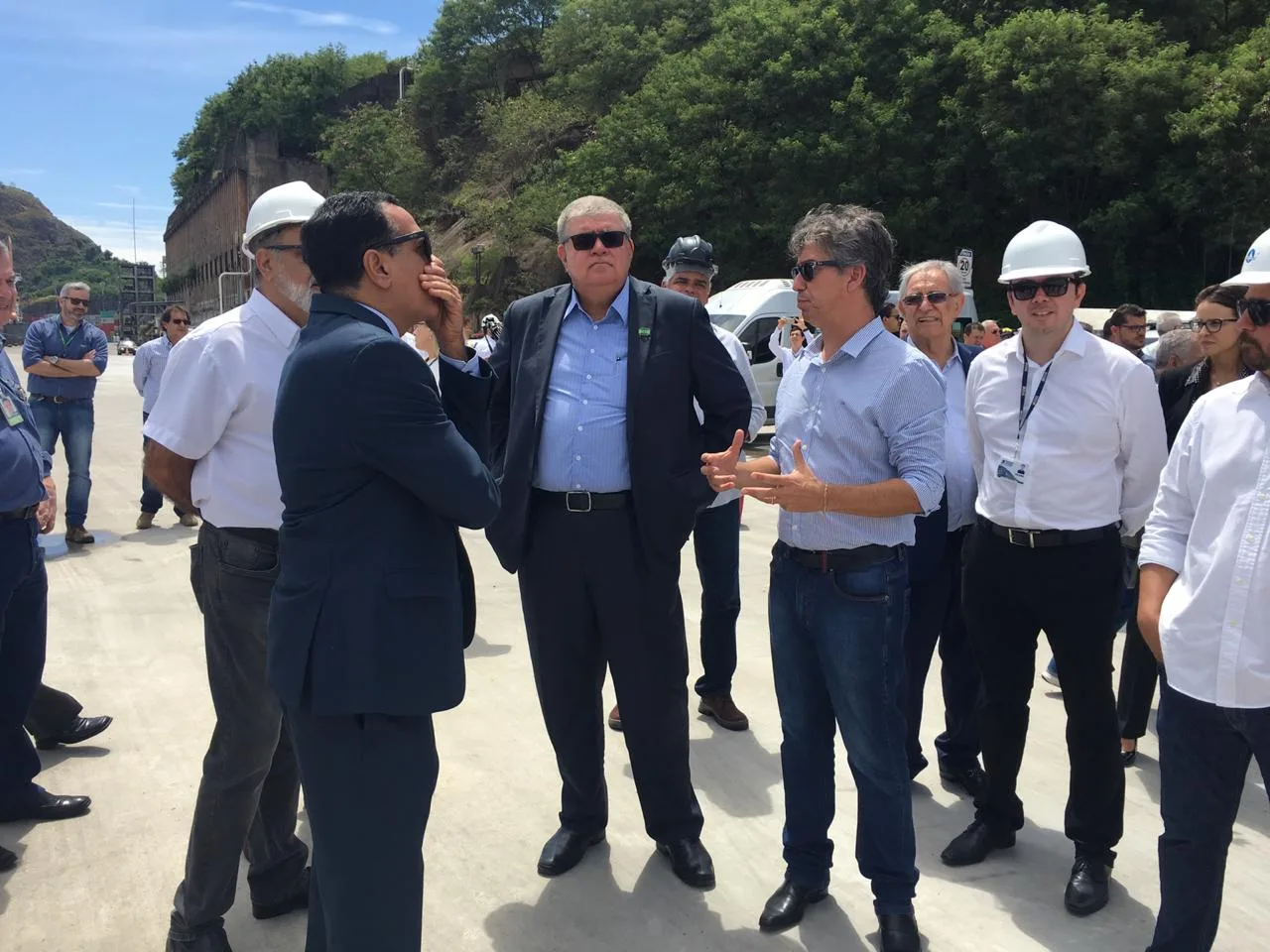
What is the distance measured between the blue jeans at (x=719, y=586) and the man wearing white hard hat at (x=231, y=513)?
7.51 feet

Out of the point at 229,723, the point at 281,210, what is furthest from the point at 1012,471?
the point at 229,723

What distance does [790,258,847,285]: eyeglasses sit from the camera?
2881mm

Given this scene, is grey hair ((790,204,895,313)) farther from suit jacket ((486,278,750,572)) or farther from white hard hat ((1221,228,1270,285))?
white hard hat ((1221,228,1270,285))

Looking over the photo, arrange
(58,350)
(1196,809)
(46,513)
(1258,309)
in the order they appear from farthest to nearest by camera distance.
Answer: (58,350) < (46,513) < (1196,809) < (1258,309)

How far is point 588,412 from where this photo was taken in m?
3.33

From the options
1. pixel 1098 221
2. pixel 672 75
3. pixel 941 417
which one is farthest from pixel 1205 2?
pixel 941 417

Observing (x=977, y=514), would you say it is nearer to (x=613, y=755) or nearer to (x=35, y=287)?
(x=613, y=755)

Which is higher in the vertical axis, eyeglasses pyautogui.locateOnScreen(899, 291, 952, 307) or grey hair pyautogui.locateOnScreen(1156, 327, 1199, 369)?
eyeglasses pyautogui.locateOnScreen(899, 291, 952, 307)

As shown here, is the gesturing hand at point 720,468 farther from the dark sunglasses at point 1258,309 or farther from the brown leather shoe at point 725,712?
the brown leather shoe at point 725,712

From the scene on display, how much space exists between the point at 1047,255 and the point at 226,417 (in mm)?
2601

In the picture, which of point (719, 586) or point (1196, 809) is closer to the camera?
point (1196, 809)

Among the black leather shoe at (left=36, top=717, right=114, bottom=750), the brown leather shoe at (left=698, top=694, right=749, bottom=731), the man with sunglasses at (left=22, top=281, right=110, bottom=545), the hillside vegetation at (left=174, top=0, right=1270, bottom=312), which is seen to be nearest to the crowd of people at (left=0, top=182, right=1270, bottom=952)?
the black leather shoe at (left=36, top=717, right=114, bottom=750)

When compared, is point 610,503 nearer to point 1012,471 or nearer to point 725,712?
point 1012,471

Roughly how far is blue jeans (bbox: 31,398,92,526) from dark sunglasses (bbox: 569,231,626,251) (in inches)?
272
